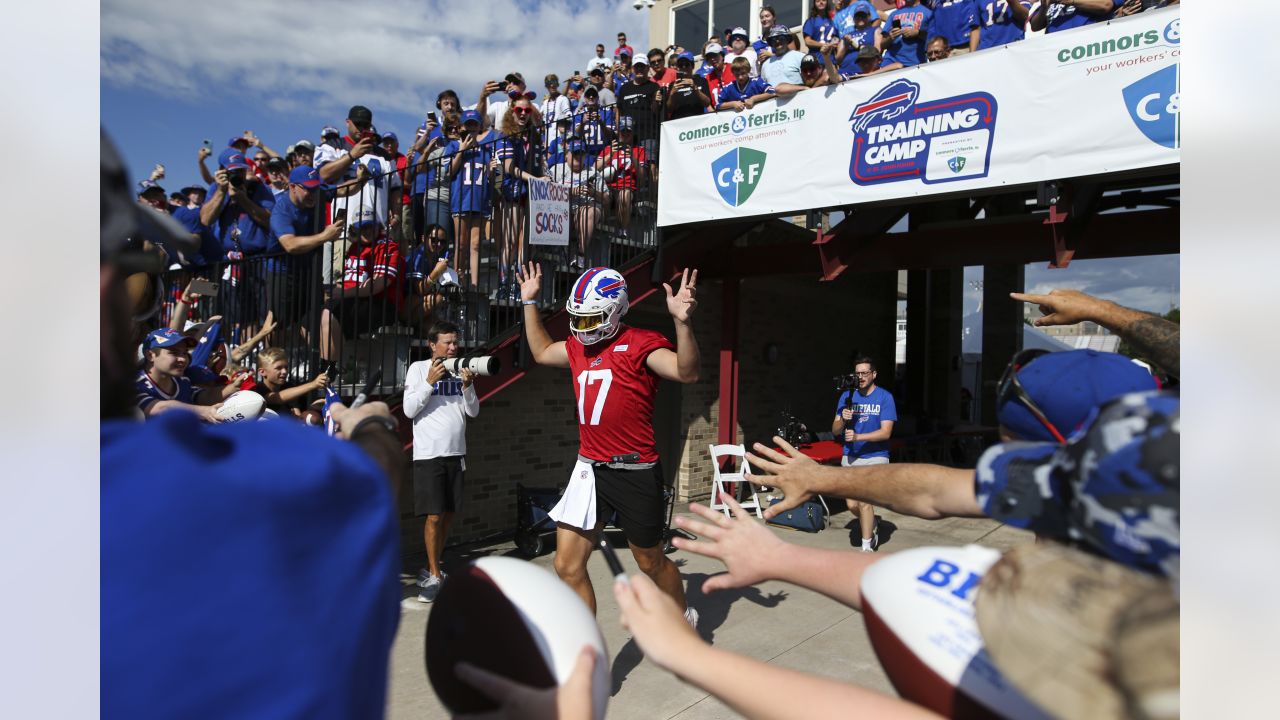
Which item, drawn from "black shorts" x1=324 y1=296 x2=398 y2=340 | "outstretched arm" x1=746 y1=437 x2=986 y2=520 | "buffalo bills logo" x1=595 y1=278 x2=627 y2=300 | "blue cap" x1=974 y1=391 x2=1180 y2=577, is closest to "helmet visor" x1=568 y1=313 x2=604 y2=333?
"buffalo bills logo" x1=595 y1=278 x2=627 y2=300

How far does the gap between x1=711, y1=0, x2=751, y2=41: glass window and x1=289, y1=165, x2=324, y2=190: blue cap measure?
10474 millimetres

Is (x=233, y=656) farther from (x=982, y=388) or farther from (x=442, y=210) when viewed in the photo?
(x=982, y=388)

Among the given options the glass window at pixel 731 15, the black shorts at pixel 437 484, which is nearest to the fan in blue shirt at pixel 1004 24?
the black shorts at pixel 437 484

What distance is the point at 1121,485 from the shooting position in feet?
3.15

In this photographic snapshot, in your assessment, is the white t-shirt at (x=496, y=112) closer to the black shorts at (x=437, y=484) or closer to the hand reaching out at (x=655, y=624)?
the black shorts at (x=437, y=484)

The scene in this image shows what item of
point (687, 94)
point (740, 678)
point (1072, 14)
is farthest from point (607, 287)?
point (687, 94)

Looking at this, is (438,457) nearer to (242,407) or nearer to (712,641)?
(712,641)

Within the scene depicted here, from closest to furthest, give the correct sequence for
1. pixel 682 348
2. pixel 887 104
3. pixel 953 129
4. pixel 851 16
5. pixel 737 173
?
pixel 682 348, pixel 953 129, pixel 887 104, pixel 737 173, pixel 851 16

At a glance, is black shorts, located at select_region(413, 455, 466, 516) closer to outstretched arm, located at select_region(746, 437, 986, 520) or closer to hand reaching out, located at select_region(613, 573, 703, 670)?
outstretched arm, located at select_region(746, 437, 986, 520)

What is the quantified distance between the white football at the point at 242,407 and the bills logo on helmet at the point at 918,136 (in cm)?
545

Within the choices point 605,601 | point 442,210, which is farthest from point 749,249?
point 605,601

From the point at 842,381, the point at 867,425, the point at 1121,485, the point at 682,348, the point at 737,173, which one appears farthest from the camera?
the point at 842,381

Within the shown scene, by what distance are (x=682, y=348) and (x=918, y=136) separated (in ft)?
11.3
